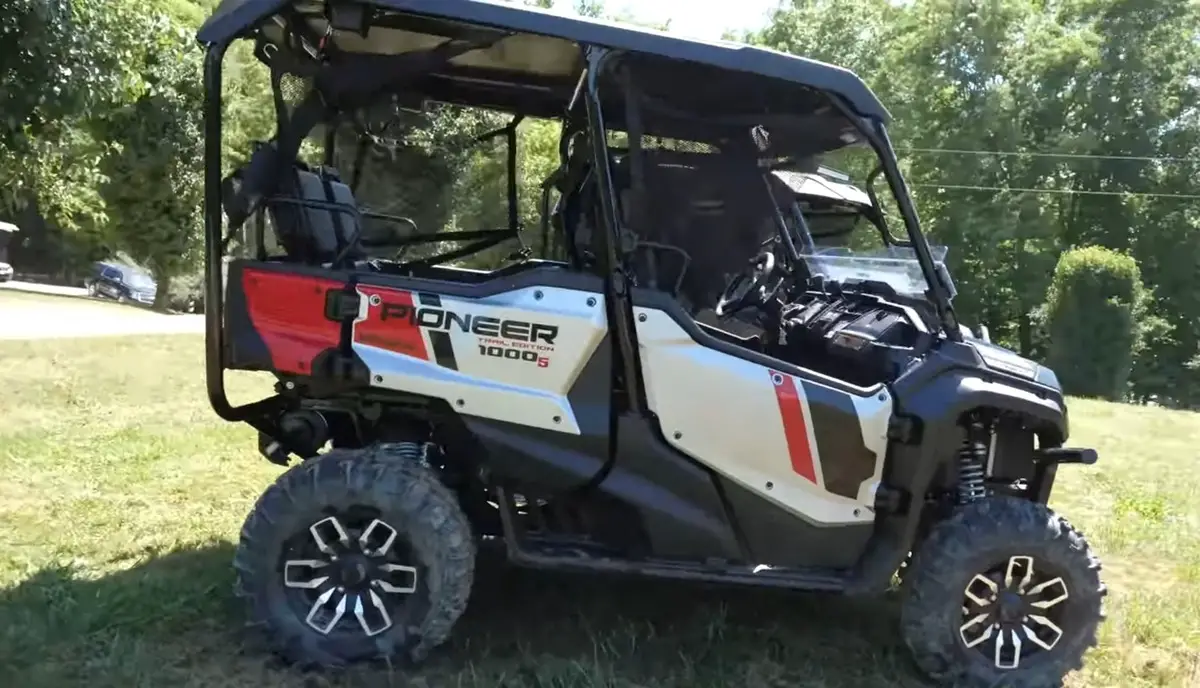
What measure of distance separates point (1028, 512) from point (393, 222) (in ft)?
10.4

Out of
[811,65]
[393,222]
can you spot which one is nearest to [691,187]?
[811,65]

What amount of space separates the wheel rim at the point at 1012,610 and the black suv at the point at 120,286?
3710cm

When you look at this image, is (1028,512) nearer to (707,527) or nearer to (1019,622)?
(1019,622)

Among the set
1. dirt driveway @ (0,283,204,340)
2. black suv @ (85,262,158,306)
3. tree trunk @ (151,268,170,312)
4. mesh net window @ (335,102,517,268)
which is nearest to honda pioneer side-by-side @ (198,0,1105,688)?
mesh net window @ (335,102,517,268)

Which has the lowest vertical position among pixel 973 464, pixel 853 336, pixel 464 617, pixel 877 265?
pixel 464 617

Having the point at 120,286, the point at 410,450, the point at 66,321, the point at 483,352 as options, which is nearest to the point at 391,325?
the point at 483,352

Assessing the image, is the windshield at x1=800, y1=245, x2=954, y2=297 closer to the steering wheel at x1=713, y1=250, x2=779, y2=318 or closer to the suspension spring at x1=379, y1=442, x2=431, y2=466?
the steering wheel at x1=713, y1=250, x2=779, y2=318

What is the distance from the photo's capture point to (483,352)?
4156 mm

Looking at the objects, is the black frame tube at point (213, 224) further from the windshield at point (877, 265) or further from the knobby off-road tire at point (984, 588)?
the knobby off-road tire at point (984, 588)

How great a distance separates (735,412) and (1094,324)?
79.0ft

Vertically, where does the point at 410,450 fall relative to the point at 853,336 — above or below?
below

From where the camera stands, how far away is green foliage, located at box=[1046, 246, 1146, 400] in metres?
25.5

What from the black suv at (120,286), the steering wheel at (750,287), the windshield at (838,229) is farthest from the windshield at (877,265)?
the black suv at (120,286)

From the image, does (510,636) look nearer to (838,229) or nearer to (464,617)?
(464,617)
